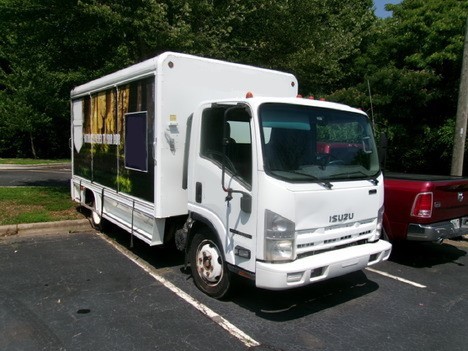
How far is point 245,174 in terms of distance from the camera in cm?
431

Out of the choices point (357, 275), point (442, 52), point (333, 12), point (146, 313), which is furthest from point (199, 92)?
point (333, 12)

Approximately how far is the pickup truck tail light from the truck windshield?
1185 mm

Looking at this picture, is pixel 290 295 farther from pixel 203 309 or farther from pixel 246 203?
pixel 246 203

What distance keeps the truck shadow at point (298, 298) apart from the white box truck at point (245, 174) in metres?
0.41

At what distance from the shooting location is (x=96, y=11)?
879cm

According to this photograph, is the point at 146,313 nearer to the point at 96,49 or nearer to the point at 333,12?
the point at 96,49

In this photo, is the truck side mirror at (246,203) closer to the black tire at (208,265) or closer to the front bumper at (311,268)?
the front bumper at (311,268)

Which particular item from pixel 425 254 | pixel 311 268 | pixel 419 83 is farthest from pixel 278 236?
pixel 419 83

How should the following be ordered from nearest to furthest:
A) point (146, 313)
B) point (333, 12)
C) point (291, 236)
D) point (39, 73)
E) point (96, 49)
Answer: point (291, 236)
point (146, 313)
point (96, 49)
point (39, 73)
point (333, 12)

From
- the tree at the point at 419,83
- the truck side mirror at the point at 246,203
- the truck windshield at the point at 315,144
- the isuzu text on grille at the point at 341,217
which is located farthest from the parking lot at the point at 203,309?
the tree at the point at 419,83

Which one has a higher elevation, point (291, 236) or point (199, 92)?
point (199, 92)

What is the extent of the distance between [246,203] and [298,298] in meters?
1.57

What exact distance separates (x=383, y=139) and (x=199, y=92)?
7.76 feet

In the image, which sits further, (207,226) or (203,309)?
(207,226)
